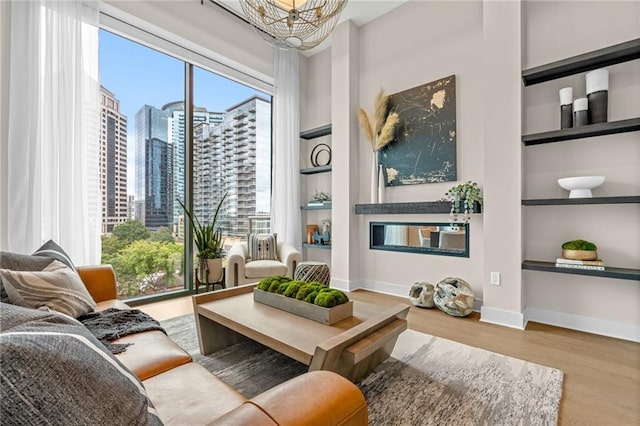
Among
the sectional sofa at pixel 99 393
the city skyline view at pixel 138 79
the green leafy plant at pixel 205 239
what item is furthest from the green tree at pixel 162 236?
the sectional sofa at pixel 99 393

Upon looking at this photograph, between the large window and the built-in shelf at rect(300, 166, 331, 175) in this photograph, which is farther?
the built-in shelf at rect(300, 166, 331, 175)

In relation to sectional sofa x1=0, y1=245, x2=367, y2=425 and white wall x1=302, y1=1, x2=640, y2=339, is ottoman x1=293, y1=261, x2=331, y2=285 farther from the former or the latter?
sectional sofa x1=0, y1=245, x2=367, y2=425

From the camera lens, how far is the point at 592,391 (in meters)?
1.71

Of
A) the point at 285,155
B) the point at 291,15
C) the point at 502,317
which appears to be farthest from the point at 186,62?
the point at 502,317

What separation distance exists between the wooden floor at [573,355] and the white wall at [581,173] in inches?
10.2

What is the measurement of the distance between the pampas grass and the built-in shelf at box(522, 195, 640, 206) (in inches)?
67.1

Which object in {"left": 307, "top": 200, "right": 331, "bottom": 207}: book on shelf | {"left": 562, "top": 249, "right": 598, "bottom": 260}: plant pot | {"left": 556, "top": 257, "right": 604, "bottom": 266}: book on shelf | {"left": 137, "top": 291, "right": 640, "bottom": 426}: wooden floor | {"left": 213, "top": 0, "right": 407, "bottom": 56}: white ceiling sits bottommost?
{"left": 137, "top": 291, "right": 640, "bottom": 426}: wooden floor

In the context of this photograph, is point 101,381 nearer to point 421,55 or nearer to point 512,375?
point 512,375

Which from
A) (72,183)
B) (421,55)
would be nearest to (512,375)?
(421,55)

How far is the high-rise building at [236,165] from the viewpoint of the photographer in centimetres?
397

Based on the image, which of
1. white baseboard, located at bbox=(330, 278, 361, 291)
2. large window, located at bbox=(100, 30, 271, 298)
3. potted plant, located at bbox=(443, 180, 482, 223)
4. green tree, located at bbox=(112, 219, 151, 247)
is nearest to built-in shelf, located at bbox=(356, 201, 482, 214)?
potted plant, located at bbox=(443, 180, 482, 223)

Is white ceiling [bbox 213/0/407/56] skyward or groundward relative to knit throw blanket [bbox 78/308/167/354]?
skyward

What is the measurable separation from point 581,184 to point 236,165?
12.8 ft

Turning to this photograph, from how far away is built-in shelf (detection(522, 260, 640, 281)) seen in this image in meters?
2.22
